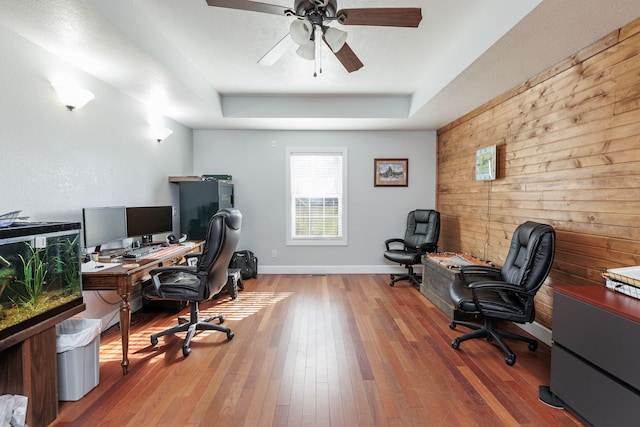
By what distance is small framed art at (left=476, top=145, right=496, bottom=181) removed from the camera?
3314mm

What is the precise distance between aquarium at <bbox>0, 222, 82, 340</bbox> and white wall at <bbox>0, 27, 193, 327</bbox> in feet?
2.13

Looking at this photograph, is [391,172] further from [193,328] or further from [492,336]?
[193,328]

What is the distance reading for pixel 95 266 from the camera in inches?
91.3

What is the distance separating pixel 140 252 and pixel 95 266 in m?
0.56

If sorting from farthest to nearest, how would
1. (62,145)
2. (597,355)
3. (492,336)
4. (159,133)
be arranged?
(159,133), (492,336), (62,145), (597,355)

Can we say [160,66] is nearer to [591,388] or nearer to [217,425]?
[217,425]

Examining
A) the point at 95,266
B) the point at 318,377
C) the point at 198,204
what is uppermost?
the point at 198,204

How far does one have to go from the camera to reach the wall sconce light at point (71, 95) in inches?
92.4

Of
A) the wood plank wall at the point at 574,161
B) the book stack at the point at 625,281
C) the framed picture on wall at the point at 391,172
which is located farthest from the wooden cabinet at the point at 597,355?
the framed picture on wall at the point at 391,172

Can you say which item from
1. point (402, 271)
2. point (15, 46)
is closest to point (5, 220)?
point (15, 46)

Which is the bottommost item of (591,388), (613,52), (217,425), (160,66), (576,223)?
(217,425)

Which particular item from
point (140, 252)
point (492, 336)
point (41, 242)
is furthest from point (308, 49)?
point (492, 336)

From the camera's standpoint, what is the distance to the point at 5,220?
1619 millimetres

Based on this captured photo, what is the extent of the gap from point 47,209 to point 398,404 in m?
2.88
